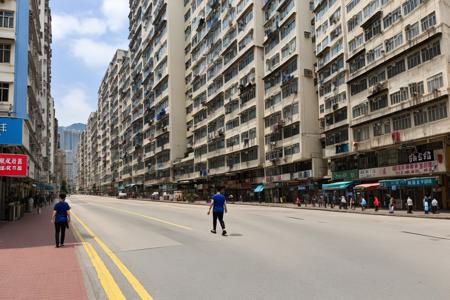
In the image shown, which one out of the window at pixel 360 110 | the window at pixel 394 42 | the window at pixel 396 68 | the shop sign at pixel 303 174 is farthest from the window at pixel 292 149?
the window at pixel 394 42

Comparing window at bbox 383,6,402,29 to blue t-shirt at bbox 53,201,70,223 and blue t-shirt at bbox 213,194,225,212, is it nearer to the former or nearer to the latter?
blue t-shirt at bbox 213,194,225,212

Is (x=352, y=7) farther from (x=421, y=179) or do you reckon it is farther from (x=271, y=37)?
(x=421, y=179)

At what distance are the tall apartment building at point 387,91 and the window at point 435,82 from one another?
0.26 ft

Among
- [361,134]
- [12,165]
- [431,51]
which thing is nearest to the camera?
[12,165]

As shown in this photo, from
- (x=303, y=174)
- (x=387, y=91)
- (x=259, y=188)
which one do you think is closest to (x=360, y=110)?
(x=387, y=91)

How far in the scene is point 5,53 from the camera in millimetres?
27953

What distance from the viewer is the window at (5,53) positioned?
91.1ft

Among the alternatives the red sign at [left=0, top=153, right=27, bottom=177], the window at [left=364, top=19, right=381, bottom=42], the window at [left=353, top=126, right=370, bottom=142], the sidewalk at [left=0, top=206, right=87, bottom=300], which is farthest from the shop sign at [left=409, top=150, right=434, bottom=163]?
the sidewalk at [left=0, top=206, right=87, bottom=300]

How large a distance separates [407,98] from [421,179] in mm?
7130

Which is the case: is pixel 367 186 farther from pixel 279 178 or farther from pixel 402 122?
pixel 279 178

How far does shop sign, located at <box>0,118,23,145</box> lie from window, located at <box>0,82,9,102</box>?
Result: 10.8ft

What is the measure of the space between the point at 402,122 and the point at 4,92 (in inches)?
1257

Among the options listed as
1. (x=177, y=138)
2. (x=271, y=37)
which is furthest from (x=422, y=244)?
(x=177, y=138)

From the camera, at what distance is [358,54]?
45.3 m
